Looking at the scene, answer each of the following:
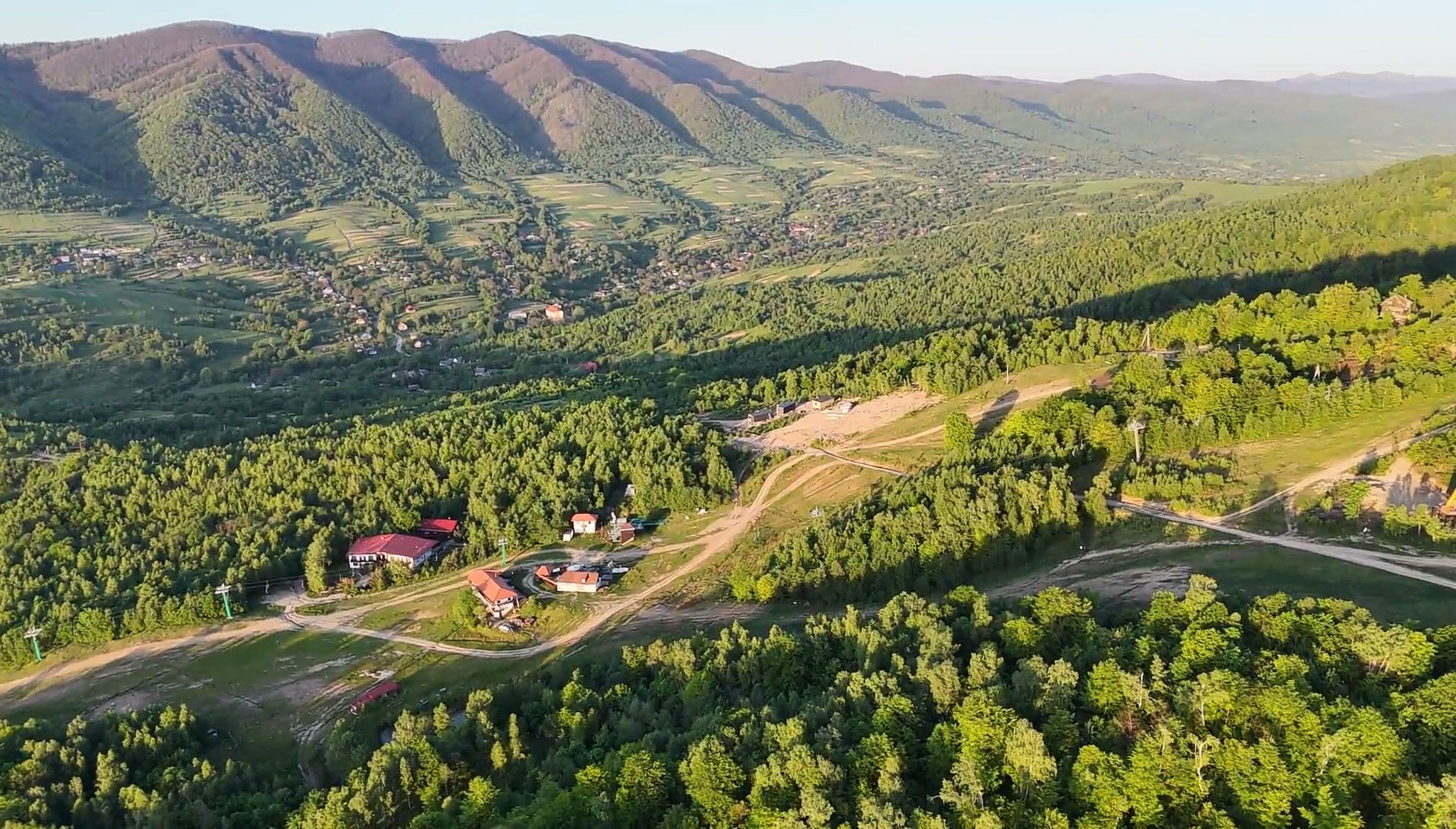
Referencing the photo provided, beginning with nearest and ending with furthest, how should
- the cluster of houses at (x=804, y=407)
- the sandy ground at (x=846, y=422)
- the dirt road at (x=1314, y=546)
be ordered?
the dirt road at (x=1314, y=546), the sandy ground at (x=846, y=422), the cluster of houses at (x=804, y=407)

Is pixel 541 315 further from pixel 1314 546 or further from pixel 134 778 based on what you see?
pixel 1314 546

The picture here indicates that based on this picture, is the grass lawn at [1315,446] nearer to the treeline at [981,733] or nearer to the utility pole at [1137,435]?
the utility pole at [1137,435]

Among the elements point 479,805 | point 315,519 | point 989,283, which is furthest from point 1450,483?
point 989,283

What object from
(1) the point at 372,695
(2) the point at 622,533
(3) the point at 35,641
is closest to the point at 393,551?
(1) the point at 372,695

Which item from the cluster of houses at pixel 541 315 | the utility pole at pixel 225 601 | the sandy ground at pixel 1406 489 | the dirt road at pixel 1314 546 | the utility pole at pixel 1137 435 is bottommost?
the utility pole at pixel 225 601

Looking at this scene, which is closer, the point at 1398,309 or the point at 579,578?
the point at 579,578

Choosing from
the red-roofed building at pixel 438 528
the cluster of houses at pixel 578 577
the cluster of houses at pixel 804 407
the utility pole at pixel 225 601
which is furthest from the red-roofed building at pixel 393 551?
the cluster of houses at pixel 804 407

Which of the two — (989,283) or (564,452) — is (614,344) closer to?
(989,283)
